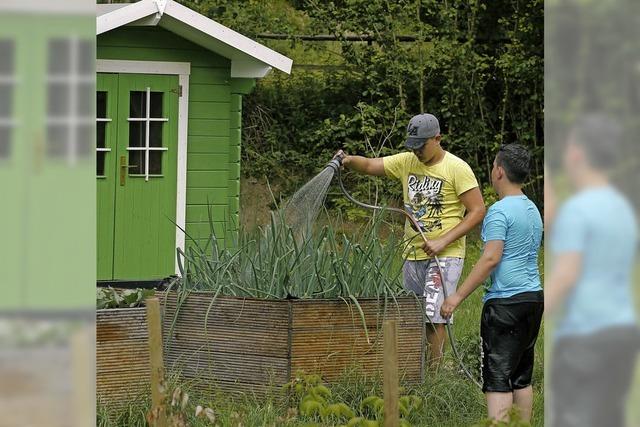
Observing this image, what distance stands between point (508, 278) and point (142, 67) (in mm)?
6258

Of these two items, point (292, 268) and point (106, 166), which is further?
point (106, 166)

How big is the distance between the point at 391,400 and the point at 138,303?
6.49 feet

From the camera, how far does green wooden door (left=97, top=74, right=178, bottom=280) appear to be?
32.9ft

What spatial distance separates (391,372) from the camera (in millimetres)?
3518

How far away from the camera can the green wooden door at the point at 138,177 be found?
10016mm

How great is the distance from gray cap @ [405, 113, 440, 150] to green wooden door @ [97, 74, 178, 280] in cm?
478
